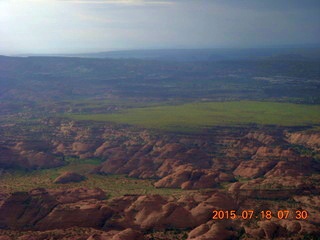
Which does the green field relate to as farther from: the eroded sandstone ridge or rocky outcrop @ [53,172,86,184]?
rocky outcrop @ [53,172,86,184]

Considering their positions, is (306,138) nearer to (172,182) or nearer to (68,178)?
(172,182)

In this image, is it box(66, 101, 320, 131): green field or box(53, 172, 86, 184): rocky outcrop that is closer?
box(53, 172, 86, 184): rocky outcrop

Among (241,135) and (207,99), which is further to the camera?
(207,99)

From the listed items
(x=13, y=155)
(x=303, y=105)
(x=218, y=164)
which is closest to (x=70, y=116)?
(x=13, y=155)

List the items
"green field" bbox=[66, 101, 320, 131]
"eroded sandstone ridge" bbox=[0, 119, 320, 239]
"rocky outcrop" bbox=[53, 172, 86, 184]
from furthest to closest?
"green field" bbox=[66, 101, 320, 131] < "rocky outcrop" bbox=[53, 172, 86, 184] < "eroded sandstone ridge" bbox=[0, 119, 320, 239]

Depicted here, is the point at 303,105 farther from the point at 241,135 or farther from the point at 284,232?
the point at 284,232

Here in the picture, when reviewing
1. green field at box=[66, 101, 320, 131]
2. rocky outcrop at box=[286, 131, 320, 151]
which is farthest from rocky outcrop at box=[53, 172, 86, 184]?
rocky outcrop at box=[286, 131, 320, 151]

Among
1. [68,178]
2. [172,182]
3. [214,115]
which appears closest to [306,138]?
[214,115]


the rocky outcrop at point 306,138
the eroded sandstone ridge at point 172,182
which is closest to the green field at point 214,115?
the eroded sandstone ridge at point 172,182
